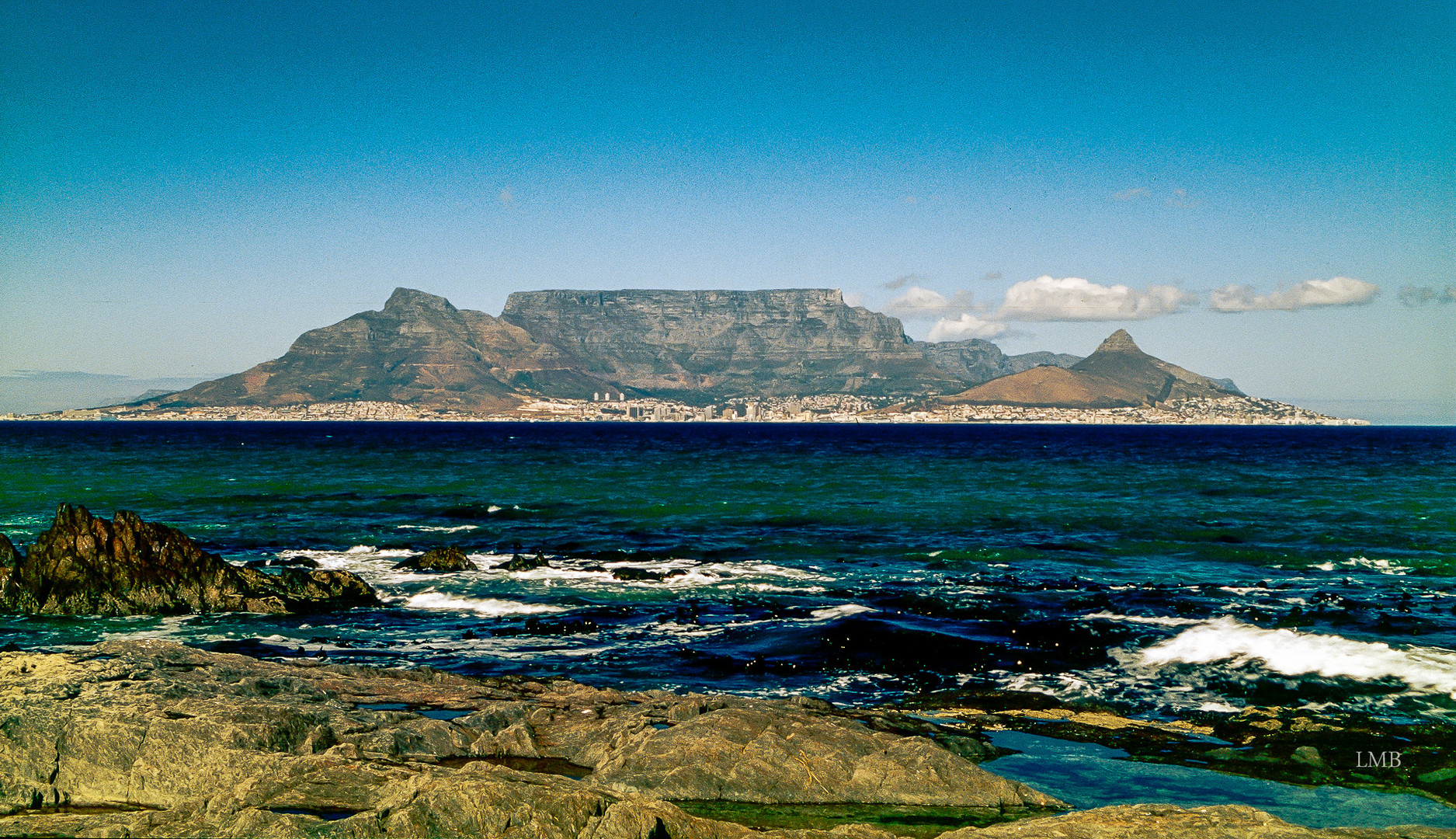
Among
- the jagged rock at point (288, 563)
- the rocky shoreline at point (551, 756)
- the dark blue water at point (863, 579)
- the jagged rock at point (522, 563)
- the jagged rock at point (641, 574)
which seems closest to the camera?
the rocky shoreline at point (551, 756)

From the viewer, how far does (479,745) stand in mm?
12195

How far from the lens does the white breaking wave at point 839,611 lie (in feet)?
78.0

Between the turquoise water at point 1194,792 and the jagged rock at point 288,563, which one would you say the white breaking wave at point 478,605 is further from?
the turquoise water at point 1194,792

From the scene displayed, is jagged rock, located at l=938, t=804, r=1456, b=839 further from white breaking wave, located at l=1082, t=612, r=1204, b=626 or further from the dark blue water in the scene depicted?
white breaking wave, located at l=1082, t=612, r=1204, b=626

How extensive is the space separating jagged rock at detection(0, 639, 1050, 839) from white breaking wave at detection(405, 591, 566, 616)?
10.1 m

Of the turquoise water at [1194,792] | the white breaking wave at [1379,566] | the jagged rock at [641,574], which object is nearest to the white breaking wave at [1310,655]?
the turquoise water at [1194,792]

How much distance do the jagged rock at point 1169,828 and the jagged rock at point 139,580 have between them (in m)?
21.8

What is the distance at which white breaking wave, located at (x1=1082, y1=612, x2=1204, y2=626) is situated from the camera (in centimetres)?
2256

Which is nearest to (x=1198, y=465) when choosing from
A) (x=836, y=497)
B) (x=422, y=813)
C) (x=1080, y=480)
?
(x=1080, y=480)

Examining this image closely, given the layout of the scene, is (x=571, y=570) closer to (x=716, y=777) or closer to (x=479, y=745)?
(x=479, y=745)

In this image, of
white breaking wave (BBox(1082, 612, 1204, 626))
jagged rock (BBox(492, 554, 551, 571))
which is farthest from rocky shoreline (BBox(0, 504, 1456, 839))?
jagged rock (BBox(492, 554, 551, 571))

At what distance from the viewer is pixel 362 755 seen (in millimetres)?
11016

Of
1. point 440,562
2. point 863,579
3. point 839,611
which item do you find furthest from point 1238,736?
point 440,562

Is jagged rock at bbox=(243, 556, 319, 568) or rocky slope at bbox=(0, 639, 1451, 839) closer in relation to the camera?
rocky slope at bbox=(0, 639, 1451, 839)
